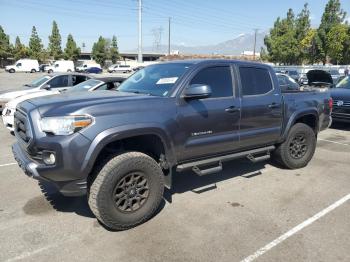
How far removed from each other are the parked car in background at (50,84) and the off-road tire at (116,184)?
7.74 meters

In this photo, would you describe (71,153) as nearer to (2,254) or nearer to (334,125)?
(2,254)

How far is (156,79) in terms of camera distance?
15.6 feet

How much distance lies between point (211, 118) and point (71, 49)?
7994cm

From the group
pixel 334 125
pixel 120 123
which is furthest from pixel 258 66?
pixel 334 125

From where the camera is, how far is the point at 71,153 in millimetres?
3484

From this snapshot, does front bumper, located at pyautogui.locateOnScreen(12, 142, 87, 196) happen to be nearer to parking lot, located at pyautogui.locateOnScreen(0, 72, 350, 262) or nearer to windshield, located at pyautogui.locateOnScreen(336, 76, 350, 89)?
parking lot, located at pyautogui.locateOnScreen(0, 72, 350, 262)

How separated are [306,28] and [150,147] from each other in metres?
43.7

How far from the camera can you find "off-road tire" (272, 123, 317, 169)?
6.00 m

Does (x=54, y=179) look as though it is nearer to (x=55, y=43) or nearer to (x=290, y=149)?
(x=290, y=149)

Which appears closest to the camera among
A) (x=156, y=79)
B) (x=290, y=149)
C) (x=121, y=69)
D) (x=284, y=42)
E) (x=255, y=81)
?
(x=156, y=79)

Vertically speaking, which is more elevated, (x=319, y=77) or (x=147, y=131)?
(x=319, y=77)

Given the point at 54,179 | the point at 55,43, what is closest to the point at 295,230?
the point at 54,179

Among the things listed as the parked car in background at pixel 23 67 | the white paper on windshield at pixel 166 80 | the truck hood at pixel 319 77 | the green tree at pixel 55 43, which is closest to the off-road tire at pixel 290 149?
the white paper on windshield at pixel 166 80

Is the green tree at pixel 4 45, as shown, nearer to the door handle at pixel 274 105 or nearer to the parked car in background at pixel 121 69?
the parked car in background at pixel 121 69
